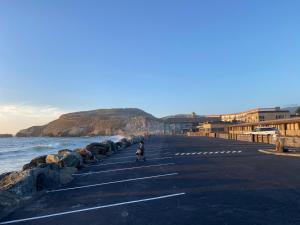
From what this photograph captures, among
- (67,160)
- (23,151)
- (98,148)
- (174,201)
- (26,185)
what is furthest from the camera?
(23,151)

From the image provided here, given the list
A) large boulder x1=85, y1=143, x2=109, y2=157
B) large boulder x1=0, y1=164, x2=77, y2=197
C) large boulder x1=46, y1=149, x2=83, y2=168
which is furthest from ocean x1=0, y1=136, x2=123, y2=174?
large boulder x1=0, y1=164, x2=77, y2=197

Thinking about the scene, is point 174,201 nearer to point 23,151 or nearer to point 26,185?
point 26,185

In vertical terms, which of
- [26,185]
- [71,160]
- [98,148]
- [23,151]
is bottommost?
[23,151]

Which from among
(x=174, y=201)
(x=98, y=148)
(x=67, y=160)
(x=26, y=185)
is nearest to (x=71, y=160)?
(x=67, y=160)

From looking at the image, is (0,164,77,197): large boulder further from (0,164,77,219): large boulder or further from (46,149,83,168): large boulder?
(46,149,83,168): large boulder

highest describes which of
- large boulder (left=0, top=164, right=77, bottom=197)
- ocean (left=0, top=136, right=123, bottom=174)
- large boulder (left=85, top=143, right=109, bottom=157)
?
large boulder (left=85, top=143, right=109, bottom=157)

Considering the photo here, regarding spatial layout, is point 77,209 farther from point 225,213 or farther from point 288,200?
point 288,200

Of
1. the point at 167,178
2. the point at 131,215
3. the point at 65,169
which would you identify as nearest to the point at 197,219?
the point at 131,215

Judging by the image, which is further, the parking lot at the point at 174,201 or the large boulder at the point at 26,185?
the large boulder at the point at 26,185

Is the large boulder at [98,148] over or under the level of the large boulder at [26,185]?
over

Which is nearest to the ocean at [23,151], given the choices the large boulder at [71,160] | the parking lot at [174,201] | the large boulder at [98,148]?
the large boulder at [98,148]

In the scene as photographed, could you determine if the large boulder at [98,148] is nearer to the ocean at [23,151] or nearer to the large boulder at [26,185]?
the ocean at [23,151]

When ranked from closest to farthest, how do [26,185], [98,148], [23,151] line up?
[26,185]
[98,148]
[23,151]

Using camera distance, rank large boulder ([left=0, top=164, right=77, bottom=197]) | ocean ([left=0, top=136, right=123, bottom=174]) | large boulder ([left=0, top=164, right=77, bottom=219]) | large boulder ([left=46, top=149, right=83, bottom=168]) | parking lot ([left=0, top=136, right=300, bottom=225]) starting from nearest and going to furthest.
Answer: parking lot ([left=0, top=136, right=300, bottom=225])
large boulder ([left=0, top=164, right=77, bottom=219])
large boulder ([left=0, top=164, right=77, bottom=197])
large boulder ([left=46, top=149, right=83, bottom=168])
ocean ([left=0, top=136, right=123, bottom=174])
